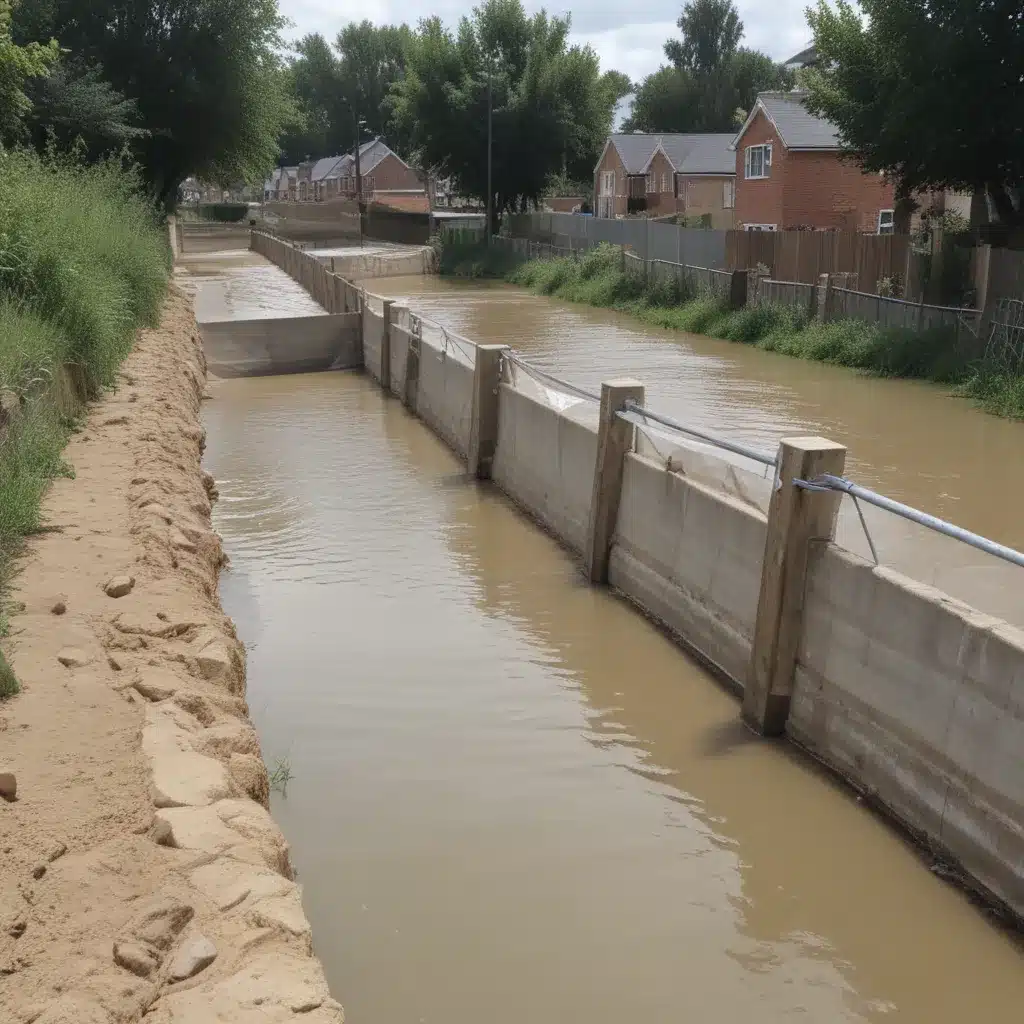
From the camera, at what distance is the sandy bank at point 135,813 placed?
4109 millimetres

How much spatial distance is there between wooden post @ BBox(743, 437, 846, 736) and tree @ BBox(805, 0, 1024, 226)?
18533mm

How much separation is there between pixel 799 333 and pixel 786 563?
2095 centimetres

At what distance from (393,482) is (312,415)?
19.3 ft

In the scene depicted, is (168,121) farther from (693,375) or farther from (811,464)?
(811,464)

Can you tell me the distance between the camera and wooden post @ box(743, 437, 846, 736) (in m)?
7.55

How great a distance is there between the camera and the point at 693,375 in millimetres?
24500

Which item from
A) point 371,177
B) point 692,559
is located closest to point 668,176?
point 371,177

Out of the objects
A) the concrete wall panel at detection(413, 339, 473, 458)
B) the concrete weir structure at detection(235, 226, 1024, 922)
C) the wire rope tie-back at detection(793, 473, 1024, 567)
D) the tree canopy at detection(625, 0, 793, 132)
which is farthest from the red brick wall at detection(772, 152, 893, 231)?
the tree canopy at detection(625, 0, 793, 132)

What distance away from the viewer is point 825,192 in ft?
153

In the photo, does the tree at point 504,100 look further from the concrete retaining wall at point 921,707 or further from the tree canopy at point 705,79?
the concrete retaining wall at point 921,707

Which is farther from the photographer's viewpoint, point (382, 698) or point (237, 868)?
point (382, 698)

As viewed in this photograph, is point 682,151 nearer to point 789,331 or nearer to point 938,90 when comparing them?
point 789,331

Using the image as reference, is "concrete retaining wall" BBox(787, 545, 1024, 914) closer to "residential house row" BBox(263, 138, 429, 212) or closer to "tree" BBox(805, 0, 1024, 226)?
"tree" BBox(805, 0, 1024, 226)

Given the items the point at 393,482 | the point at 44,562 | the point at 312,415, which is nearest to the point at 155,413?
the point at 393,482
